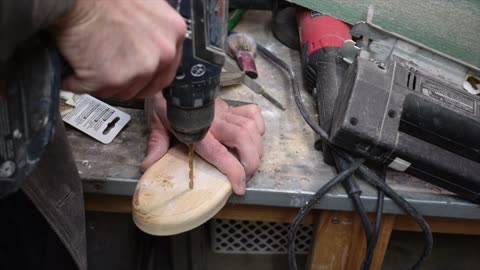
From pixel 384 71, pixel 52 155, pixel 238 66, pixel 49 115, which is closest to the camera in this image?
pixel 49 115

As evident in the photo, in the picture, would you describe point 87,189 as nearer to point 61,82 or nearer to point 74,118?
point 74,118

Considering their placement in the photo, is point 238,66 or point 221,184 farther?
point 238,66

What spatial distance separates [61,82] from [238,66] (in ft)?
1.69

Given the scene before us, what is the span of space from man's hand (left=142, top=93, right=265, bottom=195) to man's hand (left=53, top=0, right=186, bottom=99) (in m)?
0.25

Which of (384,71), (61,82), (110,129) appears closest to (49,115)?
(61,82)

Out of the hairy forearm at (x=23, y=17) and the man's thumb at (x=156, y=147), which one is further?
the man's thumb at (x=156, y=147)

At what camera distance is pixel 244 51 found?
0.97 m

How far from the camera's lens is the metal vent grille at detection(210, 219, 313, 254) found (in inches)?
35.9

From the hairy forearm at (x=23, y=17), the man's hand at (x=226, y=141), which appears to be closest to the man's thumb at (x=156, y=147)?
the man's hand at (x=226, y=141)

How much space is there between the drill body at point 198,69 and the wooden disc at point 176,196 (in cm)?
10

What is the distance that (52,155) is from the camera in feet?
2.11

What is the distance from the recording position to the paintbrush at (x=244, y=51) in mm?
938

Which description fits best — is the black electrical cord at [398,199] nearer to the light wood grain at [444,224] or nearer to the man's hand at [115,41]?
the light wood grain at [444,224]

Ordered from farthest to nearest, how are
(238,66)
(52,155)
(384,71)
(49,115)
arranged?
(238,66) < (384,71) < (52,155) < (49,115)
